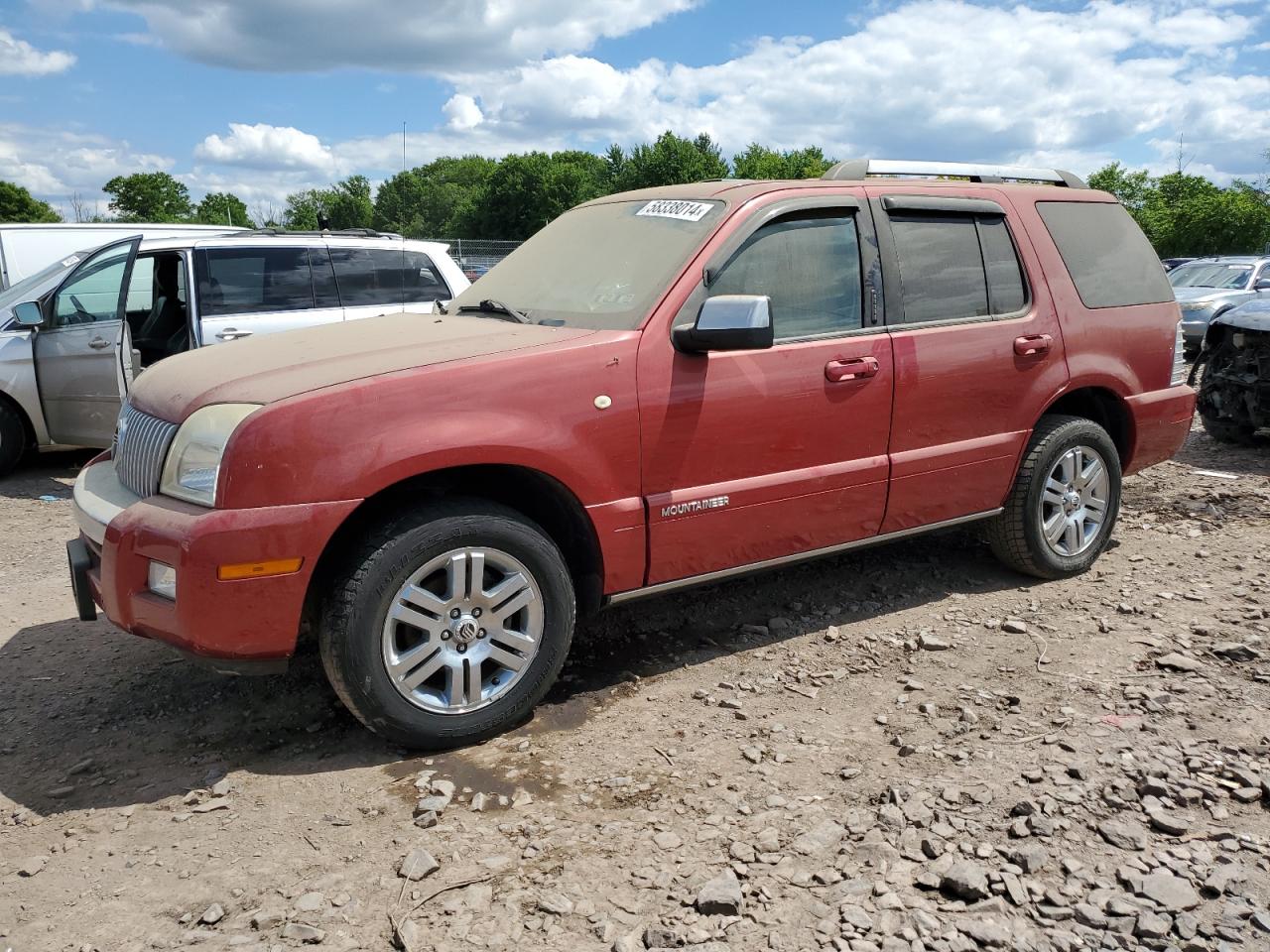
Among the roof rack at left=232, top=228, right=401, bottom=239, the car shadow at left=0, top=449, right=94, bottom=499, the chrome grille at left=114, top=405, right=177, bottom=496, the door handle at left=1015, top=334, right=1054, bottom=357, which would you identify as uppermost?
the roof rack at left=232, top=228, right=401, bottom=239

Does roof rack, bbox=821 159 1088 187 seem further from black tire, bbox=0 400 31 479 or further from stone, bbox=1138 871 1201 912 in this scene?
black tire, bbox=0 400 31 479

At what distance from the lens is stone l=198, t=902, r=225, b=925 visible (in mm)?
2574

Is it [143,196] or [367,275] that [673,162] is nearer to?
[143,196]

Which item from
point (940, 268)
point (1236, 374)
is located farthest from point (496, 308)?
point (1236, 374)

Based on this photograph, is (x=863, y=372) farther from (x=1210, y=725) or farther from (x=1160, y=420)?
(x=1160, y=420)

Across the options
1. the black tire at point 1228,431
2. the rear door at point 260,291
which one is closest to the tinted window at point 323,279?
the rear door at point 260,291

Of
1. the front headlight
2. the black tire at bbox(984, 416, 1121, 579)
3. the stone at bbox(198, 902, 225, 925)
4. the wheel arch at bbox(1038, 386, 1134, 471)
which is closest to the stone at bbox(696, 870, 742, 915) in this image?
the stone at bbox(198, 902, 225, 925)

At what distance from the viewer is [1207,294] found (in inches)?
630

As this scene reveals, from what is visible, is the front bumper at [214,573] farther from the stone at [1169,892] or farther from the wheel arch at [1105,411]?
the wheel arch at [1105,411]

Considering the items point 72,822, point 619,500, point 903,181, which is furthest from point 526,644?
point 903,181

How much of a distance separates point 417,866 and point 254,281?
5965mm

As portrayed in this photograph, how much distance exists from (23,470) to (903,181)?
7.52 metres

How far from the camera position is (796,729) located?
360 centimetres

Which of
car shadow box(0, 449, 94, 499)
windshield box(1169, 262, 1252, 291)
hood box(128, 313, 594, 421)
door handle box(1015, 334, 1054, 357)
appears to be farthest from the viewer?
windshield box(1169, 262, 1252, 291)
